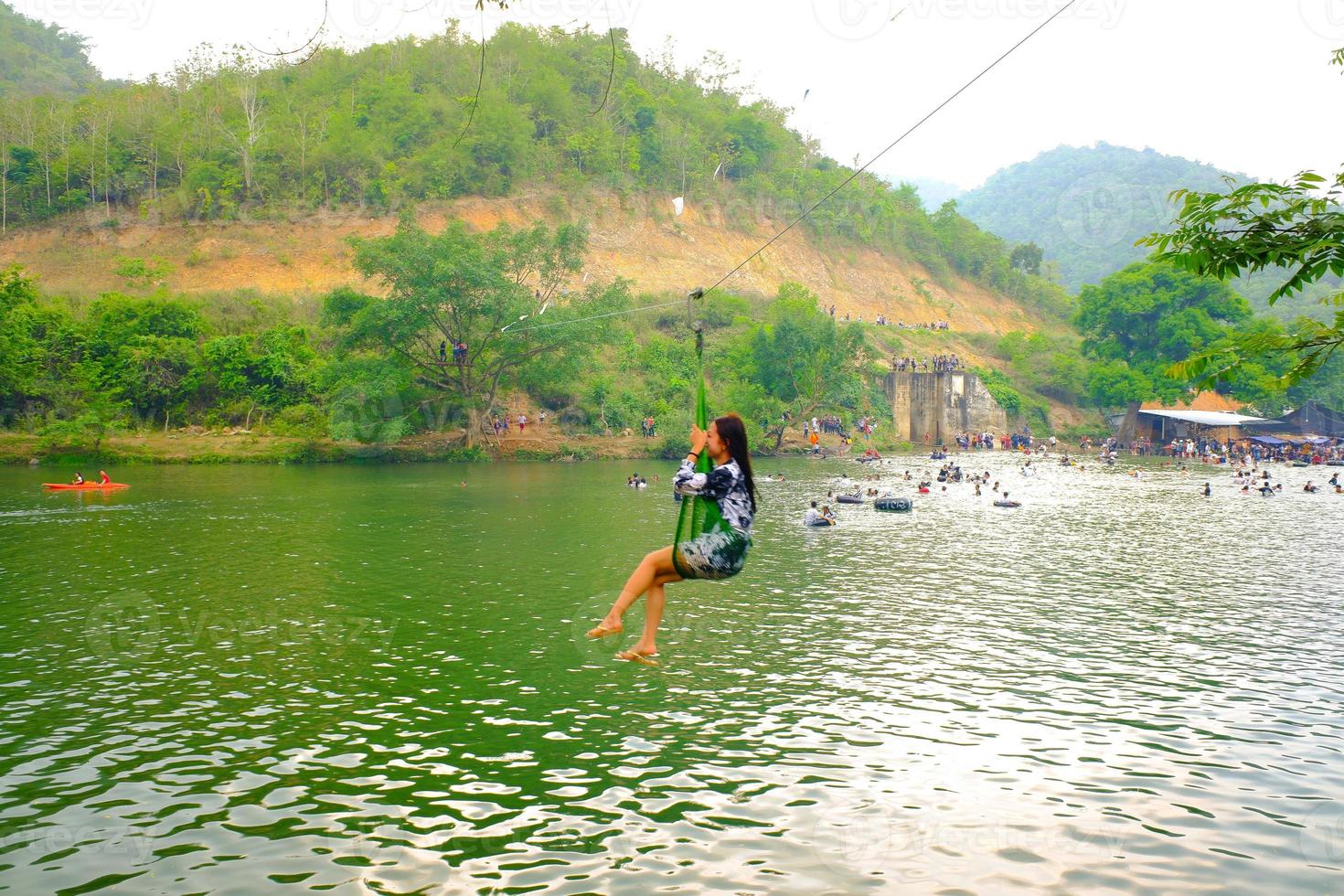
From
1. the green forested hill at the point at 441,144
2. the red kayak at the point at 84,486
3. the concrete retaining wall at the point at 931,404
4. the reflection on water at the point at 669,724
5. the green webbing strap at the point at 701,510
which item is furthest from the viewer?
the green forested hill at the point at 441,144

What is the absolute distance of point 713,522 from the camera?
10281 millimetres

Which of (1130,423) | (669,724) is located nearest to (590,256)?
(1130,423)

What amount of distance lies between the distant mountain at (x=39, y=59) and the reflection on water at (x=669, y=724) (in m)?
125

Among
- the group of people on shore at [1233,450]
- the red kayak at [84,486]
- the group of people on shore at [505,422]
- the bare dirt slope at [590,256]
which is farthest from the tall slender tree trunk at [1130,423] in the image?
the red kayak at [84,486]

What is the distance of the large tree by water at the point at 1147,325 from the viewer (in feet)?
277

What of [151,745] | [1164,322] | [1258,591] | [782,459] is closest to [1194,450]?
[1164,322]

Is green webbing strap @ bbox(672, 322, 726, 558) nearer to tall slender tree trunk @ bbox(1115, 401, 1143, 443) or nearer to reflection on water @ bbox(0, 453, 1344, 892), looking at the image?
reflection on water @ bbox(0, 453, 1344, 892)

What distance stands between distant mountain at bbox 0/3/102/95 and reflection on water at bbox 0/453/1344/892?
125m

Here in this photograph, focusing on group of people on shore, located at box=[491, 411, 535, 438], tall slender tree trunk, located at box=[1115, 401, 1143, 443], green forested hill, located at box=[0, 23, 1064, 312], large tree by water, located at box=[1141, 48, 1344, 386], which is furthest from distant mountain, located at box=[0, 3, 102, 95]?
large tree by water, located at box=[1141, 48, 1344, 386]

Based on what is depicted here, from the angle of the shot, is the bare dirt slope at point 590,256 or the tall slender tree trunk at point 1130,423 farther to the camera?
the tall slender tree trunk at point 1130,423

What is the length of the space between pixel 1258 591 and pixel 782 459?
150 feet

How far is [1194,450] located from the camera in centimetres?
7800

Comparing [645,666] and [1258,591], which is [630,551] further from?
[1258,591]

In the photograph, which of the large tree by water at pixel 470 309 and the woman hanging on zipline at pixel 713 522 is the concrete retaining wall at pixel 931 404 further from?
the woman hanging on zipline at pixel 713 522
